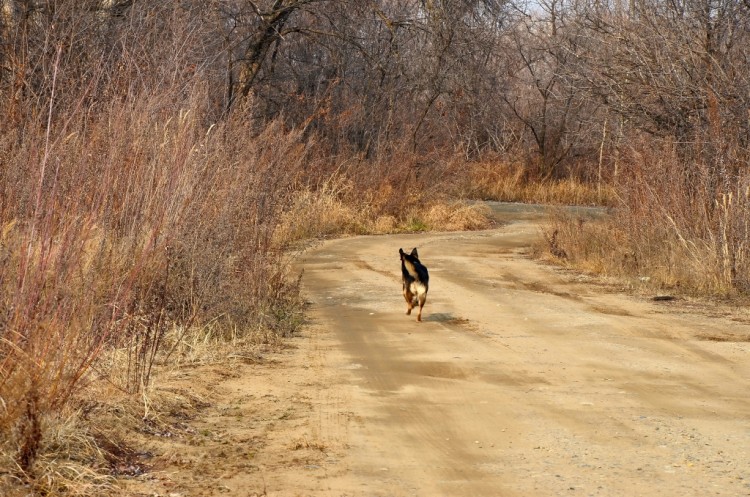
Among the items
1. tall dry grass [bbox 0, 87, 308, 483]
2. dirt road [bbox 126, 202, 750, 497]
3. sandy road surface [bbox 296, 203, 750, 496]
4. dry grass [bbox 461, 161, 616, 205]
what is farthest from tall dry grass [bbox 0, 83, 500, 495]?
dry grass [bbox 461, 161, 616, 205]

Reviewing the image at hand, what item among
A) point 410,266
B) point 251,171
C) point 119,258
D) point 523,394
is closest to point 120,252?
point 119,258

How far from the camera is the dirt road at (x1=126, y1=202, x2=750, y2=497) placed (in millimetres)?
5887

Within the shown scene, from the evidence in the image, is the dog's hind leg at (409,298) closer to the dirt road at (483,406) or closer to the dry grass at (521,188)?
the dirt road at (483,406)

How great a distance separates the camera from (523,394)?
8102 millimetres

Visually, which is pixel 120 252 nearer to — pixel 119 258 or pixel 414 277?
pixel 119 258

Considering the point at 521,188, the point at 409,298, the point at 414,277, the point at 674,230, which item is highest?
the point at 521,188

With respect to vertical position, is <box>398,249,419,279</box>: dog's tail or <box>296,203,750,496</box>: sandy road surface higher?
<box>398,249,419,279</box>: dog's tail

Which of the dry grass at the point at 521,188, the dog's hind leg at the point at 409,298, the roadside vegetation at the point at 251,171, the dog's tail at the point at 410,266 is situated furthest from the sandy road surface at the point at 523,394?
the dry grass at the point at 521,188

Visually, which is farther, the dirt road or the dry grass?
the dry grass

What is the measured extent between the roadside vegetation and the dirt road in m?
0.62

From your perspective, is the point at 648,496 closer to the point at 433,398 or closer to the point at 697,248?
the point at 433,398

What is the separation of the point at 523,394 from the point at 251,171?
4168mm

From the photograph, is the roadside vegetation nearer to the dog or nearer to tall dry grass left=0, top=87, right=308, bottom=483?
tall dry grass left=0, top=87, right=308, bottom=483

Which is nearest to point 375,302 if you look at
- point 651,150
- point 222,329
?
point 222,329
